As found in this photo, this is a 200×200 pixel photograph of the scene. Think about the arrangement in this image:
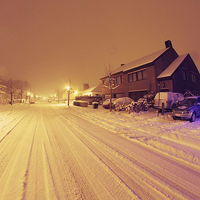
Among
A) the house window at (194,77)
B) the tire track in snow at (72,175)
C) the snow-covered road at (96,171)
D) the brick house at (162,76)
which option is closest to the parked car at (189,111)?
the snow-covered road at (96,171)

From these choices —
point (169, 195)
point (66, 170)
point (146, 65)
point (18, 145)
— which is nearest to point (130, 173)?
point (169, 195)

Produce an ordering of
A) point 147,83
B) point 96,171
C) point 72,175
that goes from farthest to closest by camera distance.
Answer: point 147,83
point 96,171
point 72,175

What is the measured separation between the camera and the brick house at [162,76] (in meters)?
14.4

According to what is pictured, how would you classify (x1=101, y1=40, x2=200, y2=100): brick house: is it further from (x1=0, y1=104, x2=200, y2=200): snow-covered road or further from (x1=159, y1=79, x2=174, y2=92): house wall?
(x1=0, y1=104, x2=200, y2=200): snow-covered road

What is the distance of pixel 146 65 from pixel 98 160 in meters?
16.2

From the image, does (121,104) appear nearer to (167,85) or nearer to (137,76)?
(167,85)

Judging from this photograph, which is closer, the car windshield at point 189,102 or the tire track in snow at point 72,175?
the tire track in snow at point 72,175

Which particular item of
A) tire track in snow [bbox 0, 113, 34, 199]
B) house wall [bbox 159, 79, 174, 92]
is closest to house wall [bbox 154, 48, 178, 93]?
house wall [bbox 159, 79, 174, 92]

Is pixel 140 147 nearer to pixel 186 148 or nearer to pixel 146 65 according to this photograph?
pixel 186 148

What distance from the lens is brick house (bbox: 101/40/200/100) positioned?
47.2 feet

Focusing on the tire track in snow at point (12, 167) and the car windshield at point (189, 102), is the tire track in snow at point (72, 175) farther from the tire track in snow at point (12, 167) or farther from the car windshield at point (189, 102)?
the car windshield at point (189, 102)

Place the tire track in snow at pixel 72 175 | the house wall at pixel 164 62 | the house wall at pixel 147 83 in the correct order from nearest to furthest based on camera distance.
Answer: the tire track in snow at pixel 72 175, the house wall at pixel 147 83, the house wall at pixel 164 62

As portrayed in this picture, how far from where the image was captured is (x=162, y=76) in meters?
14.3

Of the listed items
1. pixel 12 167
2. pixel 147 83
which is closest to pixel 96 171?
pixel 12 167
